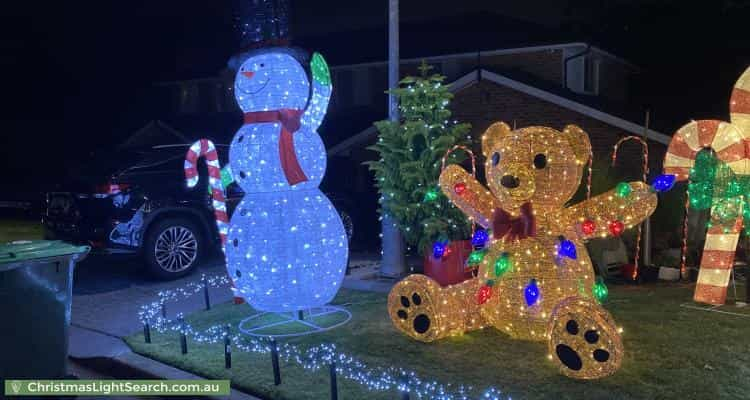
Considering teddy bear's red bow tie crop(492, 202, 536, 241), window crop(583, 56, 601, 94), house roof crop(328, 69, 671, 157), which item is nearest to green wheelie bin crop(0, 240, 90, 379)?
teddy bear's red bow tie crop(492, 202, 536, 241)

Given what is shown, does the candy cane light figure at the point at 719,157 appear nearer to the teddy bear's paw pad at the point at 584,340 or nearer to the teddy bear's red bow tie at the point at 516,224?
the teddy bear's red bow tie at the point at 516,224

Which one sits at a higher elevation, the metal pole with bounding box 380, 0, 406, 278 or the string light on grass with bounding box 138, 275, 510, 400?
the metal pole with bounding box 380, 0, 406, 278

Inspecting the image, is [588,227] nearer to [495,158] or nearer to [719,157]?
[495,158]

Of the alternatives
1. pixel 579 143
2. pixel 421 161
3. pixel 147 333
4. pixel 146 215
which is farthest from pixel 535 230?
pixel 146 215

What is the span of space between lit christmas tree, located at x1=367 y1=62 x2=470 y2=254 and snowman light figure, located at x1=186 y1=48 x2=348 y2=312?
230 cm

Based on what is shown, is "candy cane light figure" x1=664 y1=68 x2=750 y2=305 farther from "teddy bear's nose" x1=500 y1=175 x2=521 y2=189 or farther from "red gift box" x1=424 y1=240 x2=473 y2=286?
"red gift box" x1=424 y1=240 x2=473 y2=286

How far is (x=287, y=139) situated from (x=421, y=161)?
9.01ft

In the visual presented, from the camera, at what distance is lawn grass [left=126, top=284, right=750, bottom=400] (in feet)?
15.6

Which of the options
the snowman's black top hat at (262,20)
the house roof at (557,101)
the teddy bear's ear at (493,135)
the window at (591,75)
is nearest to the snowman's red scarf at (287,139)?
the snowman's black top hat at (262,20)

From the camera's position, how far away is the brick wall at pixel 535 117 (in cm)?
1145

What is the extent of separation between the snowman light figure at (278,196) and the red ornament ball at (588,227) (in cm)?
239

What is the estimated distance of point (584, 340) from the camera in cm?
468

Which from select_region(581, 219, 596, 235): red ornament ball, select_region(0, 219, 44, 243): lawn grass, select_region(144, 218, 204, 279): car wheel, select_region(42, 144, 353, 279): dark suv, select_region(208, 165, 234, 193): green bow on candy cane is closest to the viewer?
select_region(581, 219, 596, 235): red ornament ball

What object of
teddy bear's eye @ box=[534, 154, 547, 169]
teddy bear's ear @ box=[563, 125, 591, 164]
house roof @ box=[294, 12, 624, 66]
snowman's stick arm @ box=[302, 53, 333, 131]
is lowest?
teddy bear's eye @ box=[534, 154, 547, 169]
